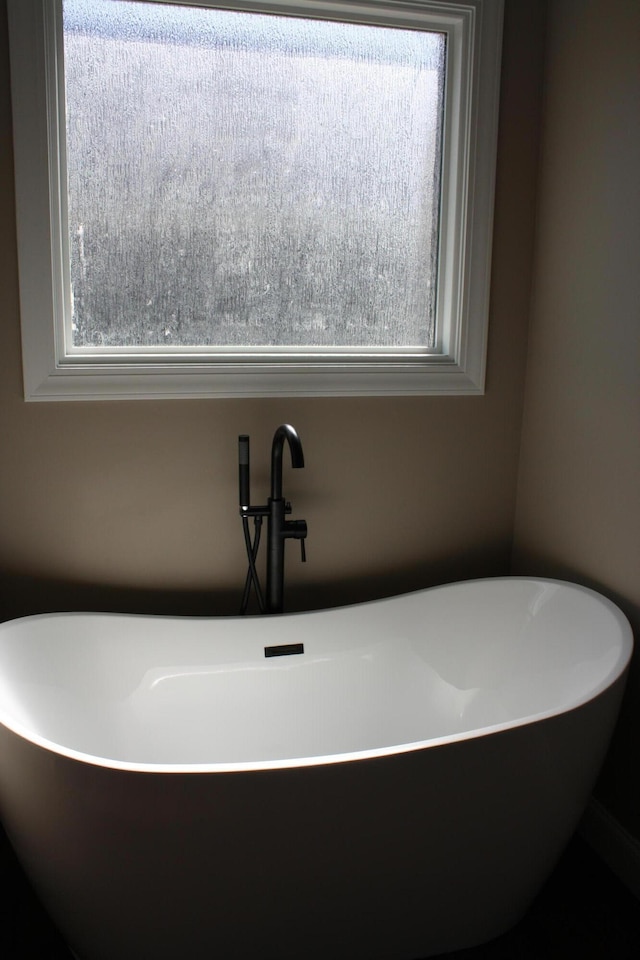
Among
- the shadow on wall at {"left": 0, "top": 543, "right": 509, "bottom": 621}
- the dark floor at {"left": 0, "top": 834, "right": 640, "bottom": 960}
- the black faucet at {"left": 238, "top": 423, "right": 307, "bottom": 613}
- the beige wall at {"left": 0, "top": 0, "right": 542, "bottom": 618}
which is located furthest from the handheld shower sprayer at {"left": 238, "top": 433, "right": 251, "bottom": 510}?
the dark floor at {"left": 0, "top": 834, "right": 640, "bottom": 960}

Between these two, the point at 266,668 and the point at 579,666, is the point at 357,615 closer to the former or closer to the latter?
the point at 266,668

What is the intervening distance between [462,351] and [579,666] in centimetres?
95

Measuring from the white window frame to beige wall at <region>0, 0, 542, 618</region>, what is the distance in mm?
40

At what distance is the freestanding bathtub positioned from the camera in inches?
50.4

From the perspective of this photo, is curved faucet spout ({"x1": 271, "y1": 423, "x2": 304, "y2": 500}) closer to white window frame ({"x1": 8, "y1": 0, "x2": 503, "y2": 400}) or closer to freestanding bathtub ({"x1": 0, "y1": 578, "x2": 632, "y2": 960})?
white window frame ({"x1": 8, "y1": 0, "x2": 503, "y2": 400})

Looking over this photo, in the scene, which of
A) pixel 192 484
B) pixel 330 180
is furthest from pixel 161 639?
pixel 330 180

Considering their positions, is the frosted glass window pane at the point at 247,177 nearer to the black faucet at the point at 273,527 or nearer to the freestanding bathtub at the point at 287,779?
the black faucet at the point at 273,527

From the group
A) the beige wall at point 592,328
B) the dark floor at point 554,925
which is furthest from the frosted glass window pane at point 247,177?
the dark floor at point 554,925

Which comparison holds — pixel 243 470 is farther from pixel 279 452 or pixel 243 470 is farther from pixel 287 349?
pixel 287 349

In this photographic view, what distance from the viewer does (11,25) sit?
1.74 meters

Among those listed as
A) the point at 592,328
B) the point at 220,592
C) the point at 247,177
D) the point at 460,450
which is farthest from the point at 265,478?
the point at 592,328

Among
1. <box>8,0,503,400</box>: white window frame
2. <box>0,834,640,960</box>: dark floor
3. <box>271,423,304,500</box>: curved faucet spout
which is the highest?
<box>8,0,503,400</box>: white window frame

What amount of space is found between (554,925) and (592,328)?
1444 millimetres

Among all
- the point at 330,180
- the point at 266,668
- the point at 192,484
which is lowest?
the point at 266,668
